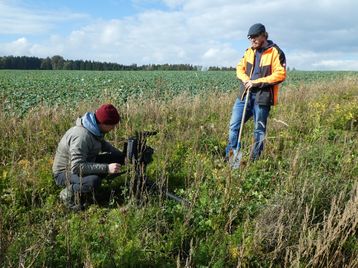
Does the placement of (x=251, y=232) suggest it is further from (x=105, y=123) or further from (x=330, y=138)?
(x=330, y=138)

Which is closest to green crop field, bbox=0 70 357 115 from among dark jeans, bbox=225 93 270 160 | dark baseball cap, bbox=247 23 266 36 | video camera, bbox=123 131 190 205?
dark jeans, bbox=225 93 270 160

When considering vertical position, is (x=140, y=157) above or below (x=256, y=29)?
below

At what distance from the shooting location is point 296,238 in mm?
2912

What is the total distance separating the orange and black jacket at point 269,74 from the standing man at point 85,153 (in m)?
2.24

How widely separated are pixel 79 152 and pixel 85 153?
0.27 feet

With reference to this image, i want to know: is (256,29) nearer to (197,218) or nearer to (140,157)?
(140,157)

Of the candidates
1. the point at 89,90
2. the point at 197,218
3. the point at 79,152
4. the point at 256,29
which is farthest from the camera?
the point at 89,90

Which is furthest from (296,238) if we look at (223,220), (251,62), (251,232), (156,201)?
(251,62)

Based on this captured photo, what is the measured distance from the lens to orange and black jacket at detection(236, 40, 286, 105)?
16.4 ft

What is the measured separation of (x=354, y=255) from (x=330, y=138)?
3889 mm

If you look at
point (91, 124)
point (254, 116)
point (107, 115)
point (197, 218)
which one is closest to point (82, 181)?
point (91, 124)

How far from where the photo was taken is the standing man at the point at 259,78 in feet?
16.4

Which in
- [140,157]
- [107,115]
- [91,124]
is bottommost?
[140,157]

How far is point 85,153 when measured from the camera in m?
3.84
